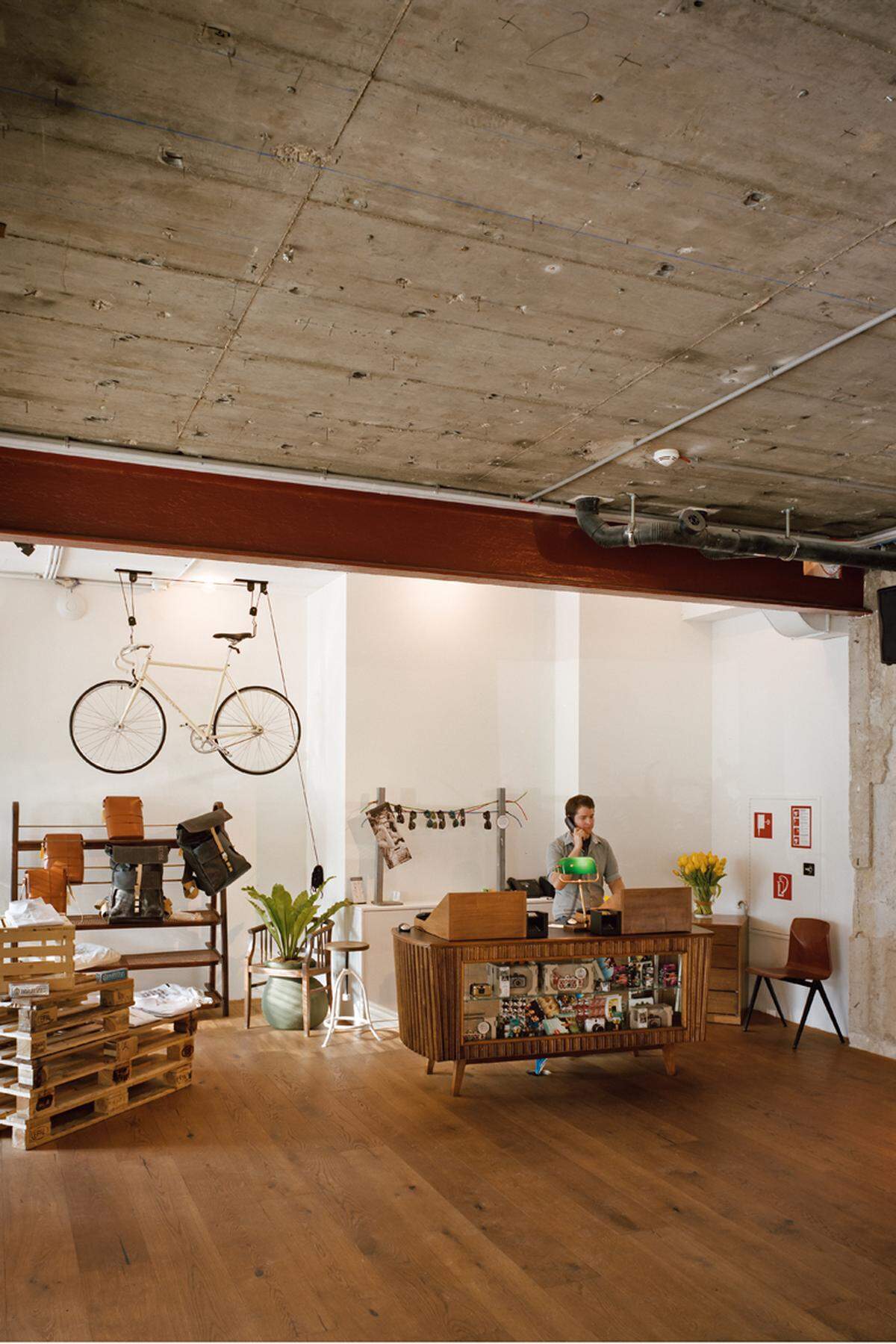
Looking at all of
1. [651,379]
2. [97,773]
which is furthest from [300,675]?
[651,379]

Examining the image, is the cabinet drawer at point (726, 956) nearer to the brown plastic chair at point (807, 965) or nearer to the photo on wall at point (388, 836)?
the brown plastic chair at point (807, 965)

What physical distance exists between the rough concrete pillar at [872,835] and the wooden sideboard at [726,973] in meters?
0.92

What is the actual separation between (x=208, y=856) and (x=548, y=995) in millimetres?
3102

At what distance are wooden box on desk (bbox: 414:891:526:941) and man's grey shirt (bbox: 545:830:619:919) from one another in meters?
0.81

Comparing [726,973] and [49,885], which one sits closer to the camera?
[49,885]

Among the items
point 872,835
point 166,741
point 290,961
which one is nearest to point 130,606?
point 166,741

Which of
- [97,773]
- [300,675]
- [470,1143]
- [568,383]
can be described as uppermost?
[568,383]

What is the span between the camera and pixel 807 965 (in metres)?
7.35

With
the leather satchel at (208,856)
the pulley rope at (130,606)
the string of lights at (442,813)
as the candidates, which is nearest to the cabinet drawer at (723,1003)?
the string of lights at (442,813)

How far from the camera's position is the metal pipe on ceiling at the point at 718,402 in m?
3.57

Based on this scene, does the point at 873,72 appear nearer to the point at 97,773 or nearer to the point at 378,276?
the point at 378,276

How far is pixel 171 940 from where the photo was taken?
28.1 ft

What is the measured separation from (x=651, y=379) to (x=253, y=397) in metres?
1.63

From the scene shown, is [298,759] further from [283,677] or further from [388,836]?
[388,836]
